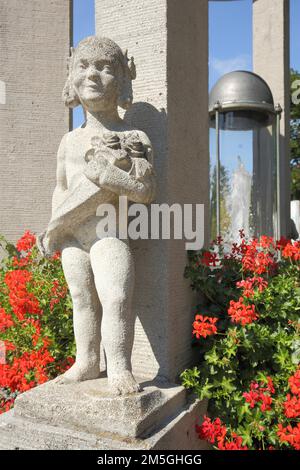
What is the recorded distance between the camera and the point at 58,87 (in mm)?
5766

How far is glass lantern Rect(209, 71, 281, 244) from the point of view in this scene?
455 centimetres

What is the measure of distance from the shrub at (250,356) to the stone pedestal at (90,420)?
0.29 meters

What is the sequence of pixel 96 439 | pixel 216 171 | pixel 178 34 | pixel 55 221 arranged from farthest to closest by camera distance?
1. pixel 216 171
2. pixel 178 34
3. pixel 55 221
4. pixel 96 439

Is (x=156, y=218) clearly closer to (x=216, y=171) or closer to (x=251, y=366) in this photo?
(x=251, y=366)

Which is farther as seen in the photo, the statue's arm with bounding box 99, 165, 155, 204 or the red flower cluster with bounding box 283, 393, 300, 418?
the red flower cluster with bounding box 283, 393, 300, 418

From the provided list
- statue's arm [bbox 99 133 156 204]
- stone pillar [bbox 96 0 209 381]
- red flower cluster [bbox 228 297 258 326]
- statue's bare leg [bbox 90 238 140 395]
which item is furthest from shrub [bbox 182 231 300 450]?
statue's arm [bbox 99 133 156 204]

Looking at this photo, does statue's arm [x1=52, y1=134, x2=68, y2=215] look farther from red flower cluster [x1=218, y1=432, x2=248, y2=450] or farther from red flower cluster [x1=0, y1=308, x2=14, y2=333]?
red flower cluster [x1=218, y1=432, x2=248, y2=450]

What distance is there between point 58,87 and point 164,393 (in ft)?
16.4

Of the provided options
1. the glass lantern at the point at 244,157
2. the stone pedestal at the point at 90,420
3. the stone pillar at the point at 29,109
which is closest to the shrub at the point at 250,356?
the stone pedestal at the point at 90,420

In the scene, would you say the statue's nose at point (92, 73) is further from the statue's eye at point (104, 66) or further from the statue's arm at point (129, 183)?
the statue's arm at point (129, 183)

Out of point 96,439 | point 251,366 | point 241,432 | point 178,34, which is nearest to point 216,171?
point 178,34

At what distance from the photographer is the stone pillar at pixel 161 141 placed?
2.02 metres

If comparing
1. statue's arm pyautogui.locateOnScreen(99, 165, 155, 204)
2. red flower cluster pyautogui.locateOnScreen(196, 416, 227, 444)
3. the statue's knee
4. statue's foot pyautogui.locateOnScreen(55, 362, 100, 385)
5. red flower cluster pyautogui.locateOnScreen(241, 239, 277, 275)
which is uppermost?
statue's arm pyautogui.locateOnScreen(99, 165, 155, 204)

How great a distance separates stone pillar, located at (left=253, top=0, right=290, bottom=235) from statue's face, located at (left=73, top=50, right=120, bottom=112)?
162 inches
